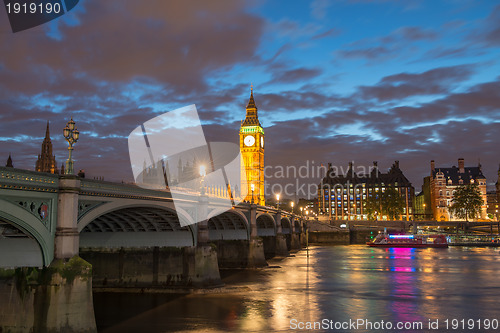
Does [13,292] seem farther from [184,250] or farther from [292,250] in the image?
[292,250]

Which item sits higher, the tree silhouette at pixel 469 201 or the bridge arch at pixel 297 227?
the tree silhouette at pixel 469 201

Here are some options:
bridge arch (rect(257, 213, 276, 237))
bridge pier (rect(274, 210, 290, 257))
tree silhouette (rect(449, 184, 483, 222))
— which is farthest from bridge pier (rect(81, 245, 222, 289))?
tree silhouette (rect(449, 184, 483, 222))

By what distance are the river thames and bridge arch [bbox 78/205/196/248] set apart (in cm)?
528

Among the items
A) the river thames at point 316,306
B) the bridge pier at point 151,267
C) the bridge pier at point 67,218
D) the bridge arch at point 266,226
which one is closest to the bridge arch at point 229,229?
the river thames at point 316,306

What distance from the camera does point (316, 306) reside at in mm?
36125

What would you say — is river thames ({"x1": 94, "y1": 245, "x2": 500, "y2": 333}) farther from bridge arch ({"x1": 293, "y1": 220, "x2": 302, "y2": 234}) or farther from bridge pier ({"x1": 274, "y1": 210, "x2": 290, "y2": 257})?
bridge arch ({"x1": 293, "y1": 220, "x2": 302, "y2": 234})

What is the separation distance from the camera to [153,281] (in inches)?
1640

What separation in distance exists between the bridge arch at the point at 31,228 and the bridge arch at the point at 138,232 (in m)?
17.9

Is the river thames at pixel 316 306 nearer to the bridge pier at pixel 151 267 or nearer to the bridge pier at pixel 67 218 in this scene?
the bridge pier at pixel 151 267

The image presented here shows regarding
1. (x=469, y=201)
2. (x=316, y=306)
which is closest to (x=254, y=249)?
(x=316, y=306)

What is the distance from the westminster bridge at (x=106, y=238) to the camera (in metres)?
22.5

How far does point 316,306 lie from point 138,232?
18411 millimetres

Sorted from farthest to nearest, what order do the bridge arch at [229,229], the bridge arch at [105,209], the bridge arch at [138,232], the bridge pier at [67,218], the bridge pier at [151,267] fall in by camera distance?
the bridge arch at [229,229]
the bridge arch at [138,232]
the bridge pier at [151,267]
the bridge arch at [105,209]
the bridge pier at [67,218]

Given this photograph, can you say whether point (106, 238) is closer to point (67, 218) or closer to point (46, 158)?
point (67, 218)
